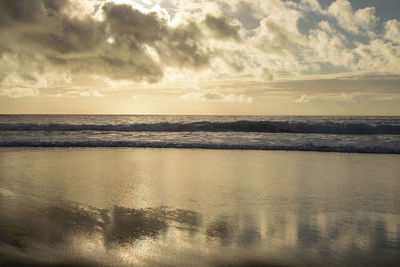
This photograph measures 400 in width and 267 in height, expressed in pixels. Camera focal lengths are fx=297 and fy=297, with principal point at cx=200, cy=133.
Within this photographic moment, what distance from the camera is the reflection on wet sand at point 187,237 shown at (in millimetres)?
3084

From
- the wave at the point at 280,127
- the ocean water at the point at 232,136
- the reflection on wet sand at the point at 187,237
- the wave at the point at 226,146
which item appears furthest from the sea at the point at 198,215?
the wave at the point at 280,127

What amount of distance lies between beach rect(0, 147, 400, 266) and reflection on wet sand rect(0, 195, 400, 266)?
0.5 inches

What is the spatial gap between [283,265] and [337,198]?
303 cm

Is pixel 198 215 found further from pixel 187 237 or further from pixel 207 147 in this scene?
pixel 207 147

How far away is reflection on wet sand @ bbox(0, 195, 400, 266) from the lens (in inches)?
121

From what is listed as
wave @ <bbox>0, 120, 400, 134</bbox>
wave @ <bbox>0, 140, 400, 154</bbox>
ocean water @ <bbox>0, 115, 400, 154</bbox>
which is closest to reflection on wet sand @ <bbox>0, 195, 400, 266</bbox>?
wave @ <bbox>0, 140, 400, 154</bbox>

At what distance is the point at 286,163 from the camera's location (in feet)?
32.0

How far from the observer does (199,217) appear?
4383 mm

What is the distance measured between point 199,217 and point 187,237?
0.78 m

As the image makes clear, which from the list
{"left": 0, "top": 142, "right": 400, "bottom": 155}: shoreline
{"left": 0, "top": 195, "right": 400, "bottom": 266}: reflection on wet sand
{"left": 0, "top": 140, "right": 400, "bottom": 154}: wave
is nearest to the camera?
{"left": 0, "top": 195, "right": 400, "bottom": 266}: reflection on wet sand

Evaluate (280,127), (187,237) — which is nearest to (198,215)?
(187,237)

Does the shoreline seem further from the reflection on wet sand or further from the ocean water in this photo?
the reflection on wet sand

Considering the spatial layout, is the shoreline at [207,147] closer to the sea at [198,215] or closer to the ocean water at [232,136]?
the ocean water at [232,136]

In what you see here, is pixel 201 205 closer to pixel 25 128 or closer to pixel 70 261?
pixel 70 261
